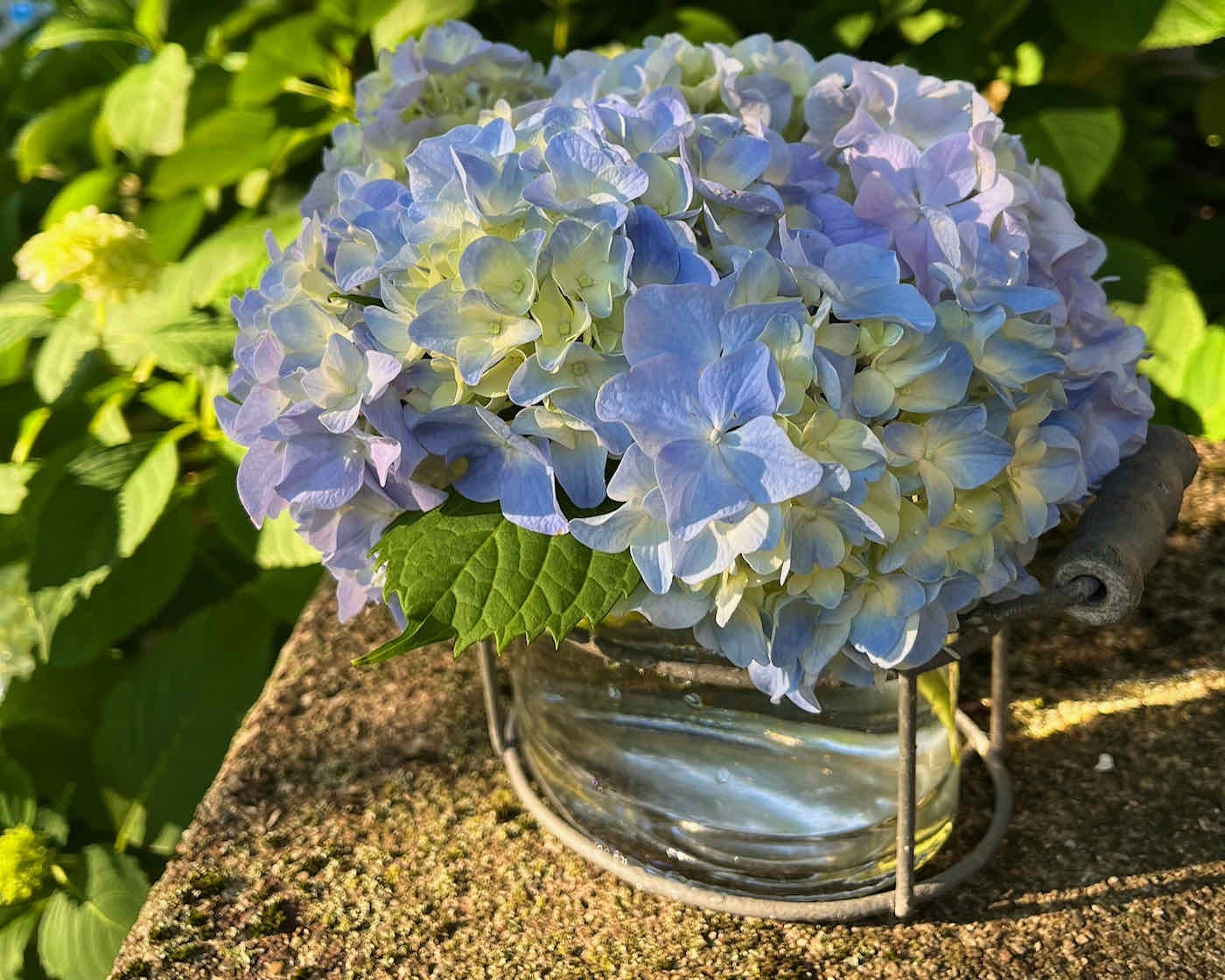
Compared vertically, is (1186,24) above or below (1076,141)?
above

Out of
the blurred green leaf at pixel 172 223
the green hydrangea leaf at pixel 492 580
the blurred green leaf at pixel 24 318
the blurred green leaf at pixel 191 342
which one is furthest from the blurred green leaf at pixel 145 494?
the green hydrangea leaf at pixel 492 580

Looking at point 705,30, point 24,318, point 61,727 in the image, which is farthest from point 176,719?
point 705,30

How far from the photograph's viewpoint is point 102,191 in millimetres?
1770

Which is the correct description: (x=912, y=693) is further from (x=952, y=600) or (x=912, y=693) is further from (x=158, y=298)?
(x=158, y=298)

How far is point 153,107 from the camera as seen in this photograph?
156 centimetres

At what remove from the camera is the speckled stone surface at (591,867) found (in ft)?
2.64

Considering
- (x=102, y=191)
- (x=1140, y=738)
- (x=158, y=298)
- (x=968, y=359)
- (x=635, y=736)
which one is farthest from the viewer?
(x=102, y=191)

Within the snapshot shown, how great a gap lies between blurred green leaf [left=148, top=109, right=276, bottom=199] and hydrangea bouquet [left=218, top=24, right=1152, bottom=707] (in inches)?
37.6

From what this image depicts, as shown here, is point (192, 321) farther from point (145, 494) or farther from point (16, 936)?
point (16, 936)

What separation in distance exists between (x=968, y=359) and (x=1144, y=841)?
1.58ft

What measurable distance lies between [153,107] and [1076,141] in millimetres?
1166

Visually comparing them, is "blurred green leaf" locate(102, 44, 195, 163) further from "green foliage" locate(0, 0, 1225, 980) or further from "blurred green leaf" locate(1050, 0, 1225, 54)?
"blurred green leaf" locate(1050, 0, 1225, 54)

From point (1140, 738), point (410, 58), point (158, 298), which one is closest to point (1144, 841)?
point (1140, 738)

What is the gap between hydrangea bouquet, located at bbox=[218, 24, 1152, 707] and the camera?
58cm
